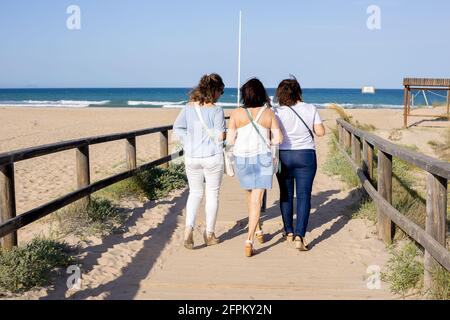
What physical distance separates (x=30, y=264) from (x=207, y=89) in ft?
7.43

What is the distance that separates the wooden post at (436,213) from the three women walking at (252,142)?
1.66 metres

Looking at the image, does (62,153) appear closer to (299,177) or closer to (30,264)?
(299,177)

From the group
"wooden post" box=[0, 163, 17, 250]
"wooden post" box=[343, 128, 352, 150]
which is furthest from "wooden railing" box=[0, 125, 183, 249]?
"wooden post" box=[343, 128, 352, 150]

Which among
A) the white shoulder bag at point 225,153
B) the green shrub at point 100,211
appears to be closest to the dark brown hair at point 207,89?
the white shoulder bag at point 225,153

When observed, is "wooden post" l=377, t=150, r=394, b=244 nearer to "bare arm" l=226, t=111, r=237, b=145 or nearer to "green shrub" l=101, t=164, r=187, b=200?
"bare arm" l=226, t=111, r=237, b=145

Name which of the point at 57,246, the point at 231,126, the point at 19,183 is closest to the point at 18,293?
the point at 57,246

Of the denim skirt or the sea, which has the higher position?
the denim skirt

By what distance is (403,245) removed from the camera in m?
5.82

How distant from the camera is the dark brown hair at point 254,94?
553cm

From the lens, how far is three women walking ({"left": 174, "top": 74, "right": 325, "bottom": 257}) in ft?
18.2

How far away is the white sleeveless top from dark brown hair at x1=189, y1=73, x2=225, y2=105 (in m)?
0.43

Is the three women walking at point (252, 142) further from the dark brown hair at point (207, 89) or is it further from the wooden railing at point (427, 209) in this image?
the wooden railing at point (427, 209)
